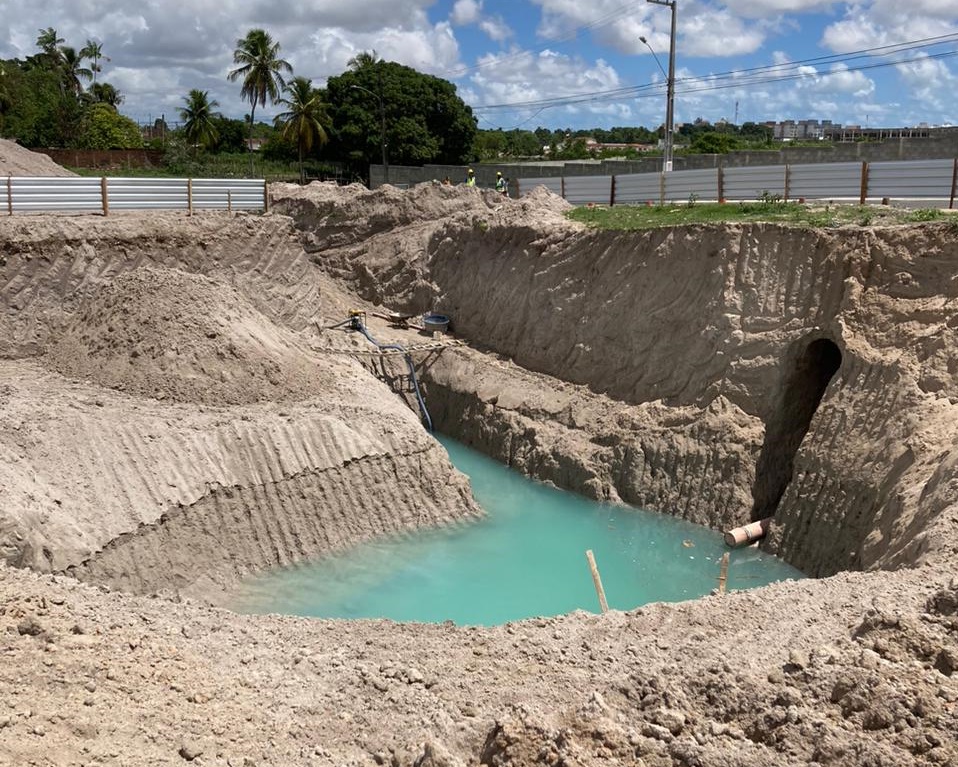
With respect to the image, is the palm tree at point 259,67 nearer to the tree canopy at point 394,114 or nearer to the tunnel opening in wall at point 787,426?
the tree canopy at point 394,114

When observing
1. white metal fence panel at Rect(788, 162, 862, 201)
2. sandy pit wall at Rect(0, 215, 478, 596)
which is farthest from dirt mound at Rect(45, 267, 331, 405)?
white metal fence panel at Rect(788, 162, 862, 201)

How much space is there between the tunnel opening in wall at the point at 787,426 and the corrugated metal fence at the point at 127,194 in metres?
14.8

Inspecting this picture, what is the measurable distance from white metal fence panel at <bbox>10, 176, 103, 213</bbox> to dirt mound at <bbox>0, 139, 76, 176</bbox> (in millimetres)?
9853

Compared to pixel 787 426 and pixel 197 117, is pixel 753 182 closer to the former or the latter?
pixel 787 426

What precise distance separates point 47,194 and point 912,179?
19991 mm

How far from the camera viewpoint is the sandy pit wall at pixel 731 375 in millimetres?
15539

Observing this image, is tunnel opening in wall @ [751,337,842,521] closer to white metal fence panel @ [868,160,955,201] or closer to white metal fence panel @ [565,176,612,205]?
white metal fence panel @ [868,160,955,201]

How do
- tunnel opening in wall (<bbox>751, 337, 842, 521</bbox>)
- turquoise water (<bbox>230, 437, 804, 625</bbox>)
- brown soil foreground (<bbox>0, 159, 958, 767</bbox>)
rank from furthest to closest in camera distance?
tunnel opening in wall (<bbox>751, 337, 842, 521</bbox>) < turquoise water (<bbox>230, 437, 804, 625</bbox>) < brown soil foreground (<bbox>0, 159, 958, 767</bbox>)

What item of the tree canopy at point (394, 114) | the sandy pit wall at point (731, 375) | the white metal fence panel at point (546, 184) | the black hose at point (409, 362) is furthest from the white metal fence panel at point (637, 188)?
the tree canopy at point (394, 114)

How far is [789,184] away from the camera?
23875mm

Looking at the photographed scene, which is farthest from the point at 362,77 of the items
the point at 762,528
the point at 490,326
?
the point at 762,528

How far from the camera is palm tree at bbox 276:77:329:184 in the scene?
5081 cm

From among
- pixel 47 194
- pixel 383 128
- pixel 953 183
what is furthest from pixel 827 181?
pixel 383 128

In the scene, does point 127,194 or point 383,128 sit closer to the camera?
point 127,194
